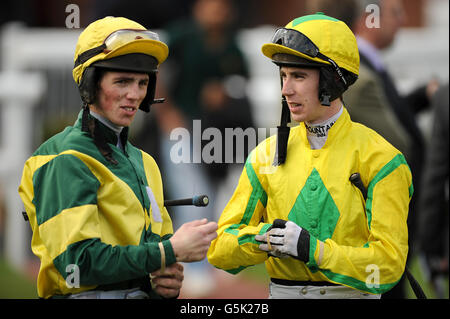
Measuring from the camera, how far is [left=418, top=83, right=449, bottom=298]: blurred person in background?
5.00 metres

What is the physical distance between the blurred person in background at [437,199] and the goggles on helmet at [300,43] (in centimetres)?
196

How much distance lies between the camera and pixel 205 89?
21.7ft

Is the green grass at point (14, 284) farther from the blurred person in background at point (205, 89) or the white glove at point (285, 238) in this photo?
the white glove at point (285, 238)

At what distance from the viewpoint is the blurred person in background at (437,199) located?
4996 millimetres

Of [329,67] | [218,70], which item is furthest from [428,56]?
[329,67]

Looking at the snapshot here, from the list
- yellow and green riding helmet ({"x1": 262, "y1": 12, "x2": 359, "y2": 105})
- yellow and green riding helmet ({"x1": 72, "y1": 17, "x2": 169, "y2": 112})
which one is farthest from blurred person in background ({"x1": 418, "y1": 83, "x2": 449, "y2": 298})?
yellow and green riding helmet ({"x1": 72, "y1": 17, "x2": 169, "y2": 112})

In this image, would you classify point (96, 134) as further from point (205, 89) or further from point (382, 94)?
point (205, 89)

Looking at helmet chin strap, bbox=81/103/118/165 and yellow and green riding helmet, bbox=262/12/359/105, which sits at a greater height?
yellow and green riding helmet, bbox=262/12/359/105

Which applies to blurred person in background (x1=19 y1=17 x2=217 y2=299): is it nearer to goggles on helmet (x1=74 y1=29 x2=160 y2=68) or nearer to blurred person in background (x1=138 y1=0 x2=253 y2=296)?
goggles on helmet (x1=74 y1=29 x2=160 y2=68)

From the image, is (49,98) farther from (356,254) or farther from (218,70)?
(356,254)

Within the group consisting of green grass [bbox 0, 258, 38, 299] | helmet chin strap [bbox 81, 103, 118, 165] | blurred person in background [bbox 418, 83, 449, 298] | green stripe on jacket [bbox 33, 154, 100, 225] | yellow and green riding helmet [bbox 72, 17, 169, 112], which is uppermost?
yellow and green riding helmet [bbox 72, 17, 169, 112]

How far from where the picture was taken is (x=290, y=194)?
126 inches

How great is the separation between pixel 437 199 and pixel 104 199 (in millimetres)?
2655

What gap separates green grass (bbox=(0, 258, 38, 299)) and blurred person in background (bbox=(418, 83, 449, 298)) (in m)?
2.60
